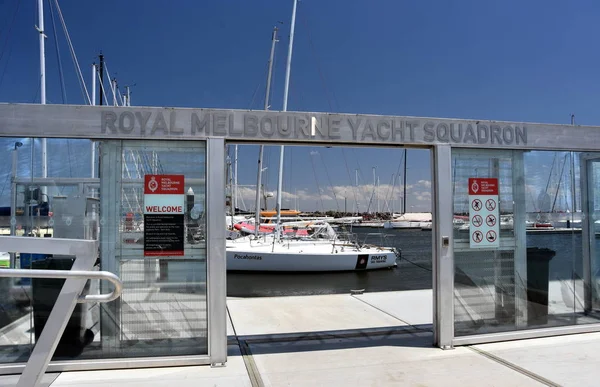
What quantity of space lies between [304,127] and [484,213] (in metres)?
2.43

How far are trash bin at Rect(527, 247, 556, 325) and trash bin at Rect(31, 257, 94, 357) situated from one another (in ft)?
16.8

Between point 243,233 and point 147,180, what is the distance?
30.6 metres

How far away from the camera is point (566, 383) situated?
4238 millimetres

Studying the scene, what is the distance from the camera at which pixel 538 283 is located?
5.93m

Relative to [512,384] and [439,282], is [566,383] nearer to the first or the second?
[512,384]

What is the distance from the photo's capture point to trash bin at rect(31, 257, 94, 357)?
4.70 m

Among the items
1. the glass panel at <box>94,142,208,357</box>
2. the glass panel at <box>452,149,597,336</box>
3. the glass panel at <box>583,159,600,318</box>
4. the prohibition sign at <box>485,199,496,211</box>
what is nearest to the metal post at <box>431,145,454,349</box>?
the glass panel at <box>452,149,597,336</box>

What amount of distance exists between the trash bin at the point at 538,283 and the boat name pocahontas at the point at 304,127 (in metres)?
1.45

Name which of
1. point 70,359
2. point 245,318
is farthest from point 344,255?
point 70,359

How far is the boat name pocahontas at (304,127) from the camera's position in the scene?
4785 millimetres

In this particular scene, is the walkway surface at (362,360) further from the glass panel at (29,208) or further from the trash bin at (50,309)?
the glass panel at (29,208)

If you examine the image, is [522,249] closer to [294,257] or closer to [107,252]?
[107,252]

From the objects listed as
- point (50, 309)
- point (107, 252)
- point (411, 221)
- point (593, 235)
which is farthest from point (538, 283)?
point (411, 221)

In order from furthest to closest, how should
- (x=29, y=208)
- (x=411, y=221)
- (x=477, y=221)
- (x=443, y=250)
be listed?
(x=411, y=221), (x=477, y=221), (x=443, y=250), (x=29, y=208)
